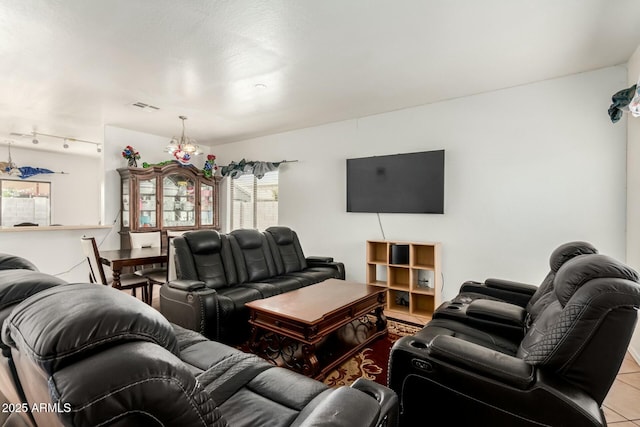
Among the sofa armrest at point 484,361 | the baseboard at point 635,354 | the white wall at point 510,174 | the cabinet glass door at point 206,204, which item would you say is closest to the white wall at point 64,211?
the cabinet glass door at point 206,204

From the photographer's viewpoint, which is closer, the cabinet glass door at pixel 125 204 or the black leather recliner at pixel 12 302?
the black leather recliner at pixel 12 302

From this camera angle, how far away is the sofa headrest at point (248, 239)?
357 centimetres

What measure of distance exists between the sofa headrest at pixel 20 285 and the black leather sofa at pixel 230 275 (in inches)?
60.2

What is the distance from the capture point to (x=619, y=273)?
122cm

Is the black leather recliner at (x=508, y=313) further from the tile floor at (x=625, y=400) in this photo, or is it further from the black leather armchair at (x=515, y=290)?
the tile floor at (x=625, y=400)

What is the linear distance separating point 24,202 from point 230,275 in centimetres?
640

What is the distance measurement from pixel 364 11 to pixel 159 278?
3.27 meters

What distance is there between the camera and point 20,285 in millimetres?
943

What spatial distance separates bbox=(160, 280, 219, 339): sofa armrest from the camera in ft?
8.11

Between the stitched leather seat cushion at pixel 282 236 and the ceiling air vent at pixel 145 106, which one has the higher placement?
the ceiling air vent at pixel 145 106

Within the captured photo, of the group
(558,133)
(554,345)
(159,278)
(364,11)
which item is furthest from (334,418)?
(558,133)

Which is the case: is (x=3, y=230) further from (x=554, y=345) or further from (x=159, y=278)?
(x=554, y=345)

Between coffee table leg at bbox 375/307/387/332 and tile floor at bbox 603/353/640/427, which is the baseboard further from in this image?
coffee table leg at bbox 375/307/387/332

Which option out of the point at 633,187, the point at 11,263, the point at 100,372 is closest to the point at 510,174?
the point at 633,187
